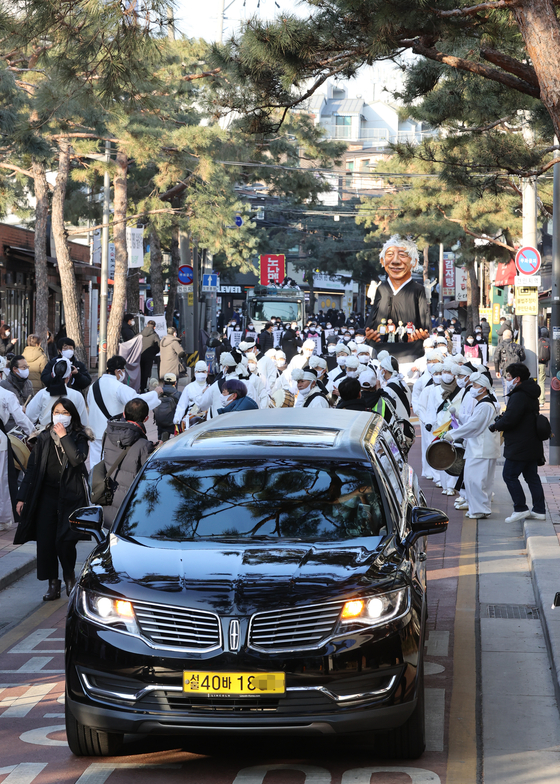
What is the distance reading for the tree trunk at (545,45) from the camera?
7676mm

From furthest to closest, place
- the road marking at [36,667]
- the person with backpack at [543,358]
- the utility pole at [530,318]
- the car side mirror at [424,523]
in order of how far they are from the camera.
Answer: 1. the person with backpack at [543,358]
2. the utility pole at [530,318]
3. the road marking at [36,667]
4. the car side mirror at [424,523]

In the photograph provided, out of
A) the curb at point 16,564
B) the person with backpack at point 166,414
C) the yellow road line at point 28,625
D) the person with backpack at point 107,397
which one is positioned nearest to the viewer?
the yellow road line at point 28,625

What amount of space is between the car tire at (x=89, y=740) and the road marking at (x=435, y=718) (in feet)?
5.31

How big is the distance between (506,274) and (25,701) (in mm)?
44905

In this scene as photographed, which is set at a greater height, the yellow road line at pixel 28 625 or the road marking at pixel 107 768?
the road marking at pixel 107 768

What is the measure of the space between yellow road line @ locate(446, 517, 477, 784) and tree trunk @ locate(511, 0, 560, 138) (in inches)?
149

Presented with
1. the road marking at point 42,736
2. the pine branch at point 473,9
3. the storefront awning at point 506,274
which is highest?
the pine branch at point 473,9

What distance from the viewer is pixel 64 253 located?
26.9m

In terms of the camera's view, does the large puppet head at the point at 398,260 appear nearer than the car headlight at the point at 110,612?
No

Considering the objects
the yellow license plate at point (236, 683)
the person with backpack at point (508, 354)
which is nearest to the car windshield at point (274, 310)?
the person with backpack at point (508, 354)

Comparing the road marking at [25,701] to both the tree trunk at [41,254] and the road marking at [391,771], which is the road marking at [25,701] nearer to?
the road marking at [391,771]

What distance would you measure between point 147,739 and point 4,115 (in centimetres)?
992

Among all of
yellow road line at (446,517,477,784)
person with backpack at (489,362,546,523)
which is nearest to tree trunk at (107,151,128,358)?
person with backpack at (489,362,546,523)

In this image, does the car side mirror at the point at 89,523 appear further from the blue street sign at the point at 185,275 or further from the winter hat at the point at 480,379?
the blue street sign at the point at 185,275
